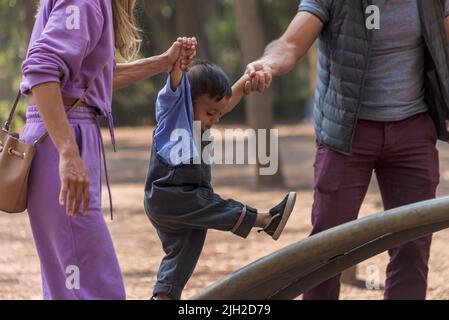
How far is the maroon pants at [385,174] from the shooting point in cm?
440

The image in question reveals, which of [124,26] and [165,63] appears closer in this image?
[124,26]

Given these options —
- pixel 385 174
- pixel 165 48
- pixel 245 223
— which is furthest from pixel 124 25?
pixel 165 48

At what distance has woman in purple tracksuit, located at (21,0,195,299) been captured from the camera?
322 centimetres

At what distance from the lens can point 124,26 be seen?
3617 mm

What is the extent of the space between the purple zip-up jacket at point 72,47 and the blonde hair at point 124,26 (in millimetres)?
103

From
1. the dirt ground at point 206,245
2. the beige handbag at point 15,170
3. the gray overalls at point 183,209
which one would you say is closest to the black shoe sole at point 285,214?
the gray overalls at point 183,209

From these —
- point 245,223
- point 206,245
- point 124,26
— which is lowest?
point 206,245

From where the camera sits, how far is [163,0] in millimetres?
34594

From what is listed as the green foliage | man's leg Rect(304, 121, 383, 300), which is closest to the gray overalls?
man's leg Rect(304, 121, 383, 300)

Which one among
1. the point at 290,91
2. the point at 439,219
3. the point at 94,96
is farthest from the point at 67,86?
the point at 290,91

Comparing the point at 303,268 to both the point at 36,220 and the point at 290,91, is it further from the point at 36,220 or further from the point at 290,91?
the point at 290,91

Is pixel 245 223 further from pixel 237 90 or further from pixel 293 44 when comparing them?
pixel 293 44

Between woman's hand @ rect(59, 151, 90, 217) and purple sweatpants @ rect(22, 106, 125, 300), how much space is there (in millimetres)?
116

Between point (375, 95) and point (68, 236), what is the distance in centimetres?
165
